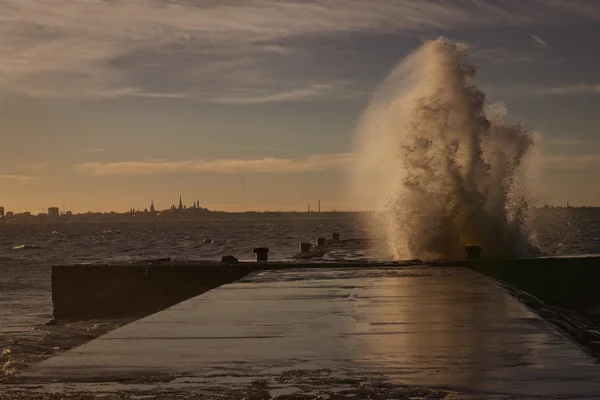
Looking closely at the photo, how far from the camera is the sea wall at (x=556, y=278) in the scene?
2378cm

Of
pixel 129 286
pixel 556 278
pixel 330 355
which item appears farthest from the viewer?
pixel 129 286

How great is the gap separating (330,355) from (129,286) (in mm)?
16085

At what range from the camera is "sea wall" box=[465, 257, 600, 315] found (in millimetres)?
23781

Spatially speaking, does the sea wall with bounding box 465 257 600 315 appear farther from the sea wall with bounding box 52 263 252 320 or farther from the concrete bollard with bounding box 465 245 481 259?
the sea wall with bounding box 52 263 252 320

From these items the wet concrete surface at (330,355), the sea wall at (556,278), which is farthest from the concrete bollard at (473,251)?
the wet concrete surface at (330,355)

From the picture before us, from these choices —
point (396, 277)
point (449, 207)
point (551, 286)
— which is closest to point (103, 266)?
point (396, 277)

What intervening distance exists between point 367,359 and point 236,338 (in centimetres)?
204

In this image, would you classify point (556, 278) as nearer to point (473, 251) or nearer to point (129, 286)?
point (473, 251)

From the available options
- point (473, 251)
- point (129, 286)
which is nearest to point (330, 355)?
point (129, 286)

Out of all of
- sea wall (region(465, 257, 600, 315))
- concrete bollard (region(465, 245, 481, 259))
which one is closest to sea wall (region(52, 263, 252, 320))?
concrete bollard (region(465, 245, 481, 259))

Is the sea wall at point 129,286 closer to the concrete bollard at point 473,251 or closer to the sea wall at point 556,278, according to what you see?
the concrete bollard at point 473,251

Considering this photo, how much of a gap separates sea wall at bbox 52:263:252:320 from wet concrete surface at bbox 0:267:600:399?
31.3ft

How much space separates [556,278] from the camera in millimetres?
23953

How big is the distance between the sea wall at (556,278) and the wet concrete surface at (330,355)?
953 centimetres
